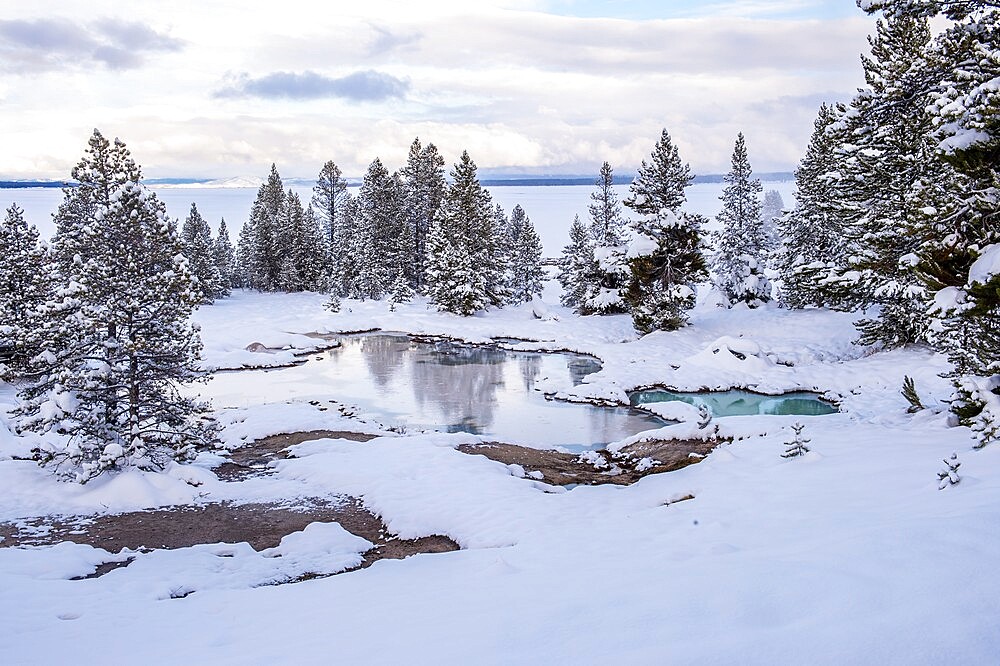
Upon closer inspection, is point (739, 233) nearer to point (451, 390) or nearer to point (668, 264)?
point (668, 264)

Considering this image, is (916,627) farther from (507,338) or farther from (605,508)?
(507,338)

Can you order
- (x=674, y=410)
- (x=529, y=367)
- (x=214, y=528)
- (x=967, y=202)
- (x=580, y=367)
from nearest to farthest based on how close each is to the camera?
1. (x=967, y=202)
2. (x=214, y=528)
3. (x=674, y=410)
4. (x=580, y=367)
5. (x=529, y=367)

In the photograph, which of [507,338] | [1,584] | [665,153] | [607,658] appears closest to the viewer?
[607,658]

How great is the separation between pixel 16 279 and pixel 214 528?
63.5ft

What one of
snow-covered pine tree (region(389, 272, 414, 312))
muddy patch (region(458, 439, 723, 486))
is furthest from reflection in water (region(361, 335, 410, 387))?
muddy patch (region(458, 439, 723, 486))

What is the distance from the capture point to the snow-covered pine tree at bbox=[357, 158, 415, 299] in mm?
60375

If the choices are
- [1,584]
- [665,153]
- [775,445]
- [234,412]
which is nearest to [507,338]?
[665,153]

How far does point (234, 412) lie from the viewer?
25.6 m

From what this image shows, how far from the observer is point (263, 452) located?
69.8 ft

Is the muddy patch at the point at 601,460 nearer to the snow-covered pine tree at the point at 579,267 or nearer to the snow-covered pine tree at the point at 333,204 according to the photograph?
the snow-covered pine tree at the point at 579,267

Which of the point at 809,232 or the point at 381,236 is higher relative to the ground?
the point at 381,236

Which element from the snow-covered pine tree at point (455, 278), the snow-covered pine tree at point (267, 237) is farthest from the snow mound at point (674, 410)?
the snow-covered pine tree at point (267, 237)

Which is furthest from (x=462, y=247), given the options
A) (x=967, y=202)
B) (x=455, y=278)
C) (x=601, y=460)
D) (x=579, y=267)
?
(x=967, y=202)

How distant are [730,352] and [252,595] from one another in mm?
26665
